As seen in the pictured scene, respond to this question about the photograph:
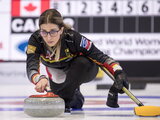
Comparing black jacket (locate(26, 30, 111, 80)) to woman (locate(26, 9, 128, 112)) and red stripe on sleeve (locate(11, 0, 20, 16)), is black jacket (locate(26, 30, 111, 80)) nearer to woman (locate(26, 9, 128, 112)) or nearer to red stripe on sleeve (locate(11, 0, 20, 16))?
woman (locate(26, 9, 128, 112))

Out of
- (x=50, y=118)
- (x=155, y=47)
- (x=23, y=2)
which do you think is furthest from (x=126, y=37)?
(x=50, y=118)

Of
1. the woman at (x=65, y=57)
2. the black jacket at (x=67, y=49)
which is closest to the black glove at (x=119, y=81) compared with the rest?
the woman at (x=65, y=57)

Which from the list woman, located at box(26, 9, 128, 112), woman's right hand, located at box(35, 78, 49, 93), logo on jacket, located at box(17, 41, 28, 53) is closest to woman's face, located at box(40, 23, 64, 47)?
woman, located at box(26, 9, 128, 112)

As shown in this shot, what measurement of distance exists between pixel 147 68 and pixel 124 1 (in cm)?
122

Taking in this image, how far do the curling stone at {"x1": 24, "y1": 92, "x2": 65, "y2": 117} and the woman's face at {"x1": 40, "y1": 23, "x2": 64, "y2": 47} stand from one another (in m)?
0.35

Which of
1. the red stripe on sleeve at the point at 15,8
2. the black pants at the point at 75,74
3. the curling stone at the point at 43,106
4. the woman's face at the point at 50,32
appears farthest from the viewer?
the red stripe on sleeve at the point at 15,8

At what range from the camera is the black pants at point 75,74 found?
10.2ft

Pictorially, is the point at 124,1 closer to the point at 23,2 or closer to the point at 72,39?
the point at 23,2

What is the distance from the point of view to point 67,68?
323 centimetres

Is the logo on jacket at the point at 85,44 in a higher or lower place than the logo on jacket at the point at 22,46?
higher

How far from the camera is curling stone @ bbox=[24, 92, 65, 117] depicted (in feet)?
8.85

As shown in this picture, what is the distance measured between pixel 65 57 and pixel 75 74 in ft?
0.46

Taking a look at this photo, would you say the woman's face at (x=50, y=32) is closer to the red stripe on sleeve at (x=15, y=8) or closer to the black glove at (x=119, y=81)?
the black glove at (x=119, y=81)

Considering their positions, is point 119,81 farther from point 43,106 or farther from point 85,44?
point 43,106
